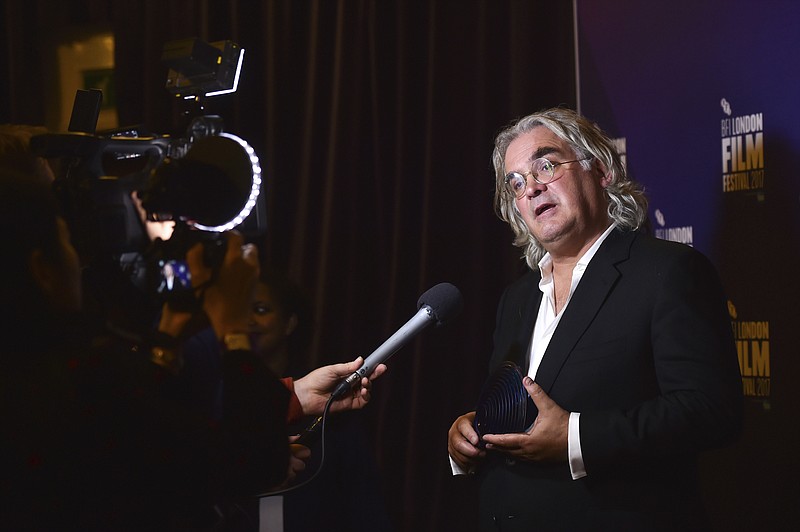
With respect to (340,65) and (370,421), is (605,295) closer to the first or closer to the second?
(370,421)

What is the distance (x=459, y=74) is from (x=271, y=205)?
844 mm

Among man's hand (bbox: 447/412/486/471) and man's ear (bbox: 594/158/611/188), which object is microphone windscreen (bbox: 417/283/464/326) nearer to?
man's hand (bbox: 447/412/486/471)

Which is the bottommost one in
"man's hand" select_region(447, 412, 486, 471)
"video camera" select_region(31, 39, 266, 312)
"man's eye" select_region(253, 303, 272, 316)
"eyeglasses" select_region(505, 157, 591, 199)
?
"man's hand" select_region(447, 412, 486, 471)

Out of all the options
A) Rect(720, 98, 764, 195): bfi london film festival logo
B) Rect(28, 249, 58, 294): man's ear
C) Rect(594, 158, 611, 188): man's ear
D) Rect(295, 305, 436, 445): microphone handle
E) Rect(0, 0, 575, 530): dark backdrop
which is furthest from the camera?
Rect(0, 0, 575, 530): dark backdrop

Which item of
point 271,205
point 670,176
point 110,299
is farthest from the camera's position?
point 271,205

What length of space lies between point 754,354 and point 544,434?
86cm

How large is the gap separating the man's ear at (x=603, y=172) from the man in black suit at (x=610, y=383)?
0.06 metres

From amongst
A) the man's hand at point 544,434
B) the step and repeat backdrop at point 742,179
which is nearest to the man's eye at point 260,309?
the man's hand at point 544,434

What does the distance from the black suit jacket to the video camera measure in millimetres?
993

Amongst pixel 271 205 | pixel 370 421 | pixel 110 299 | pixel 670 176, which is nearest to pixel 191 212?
pixel 110 299

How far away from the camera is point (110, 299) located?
0.68 meters

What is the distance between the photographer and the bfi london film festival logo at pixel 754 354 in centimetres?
195

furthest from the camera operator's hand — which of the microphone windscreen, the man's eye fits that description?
the microphone windscreen

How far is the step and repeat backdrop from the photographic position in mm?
1909
